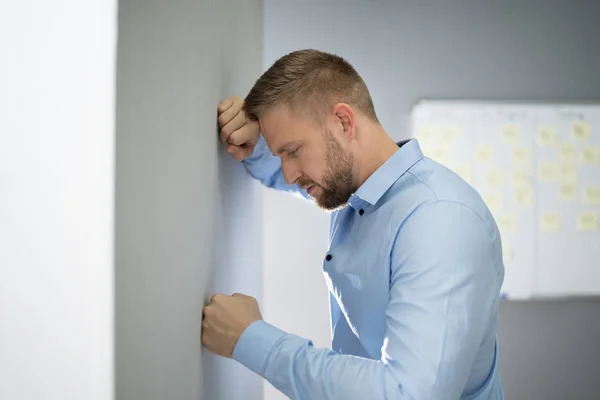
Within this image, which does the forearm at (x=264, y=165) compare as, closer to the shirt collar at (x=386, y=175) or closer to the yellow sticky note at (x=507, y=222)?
the shirt collar at (x=386, y=175)

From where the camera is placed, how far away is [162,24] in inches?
21.5

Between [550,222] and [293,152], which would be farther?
[550,222]

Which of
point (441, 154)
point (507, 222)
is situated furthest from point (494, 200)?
point (441, 154)

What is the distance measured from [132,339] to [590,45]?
299cm

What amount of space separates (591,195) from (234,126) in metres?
2.42

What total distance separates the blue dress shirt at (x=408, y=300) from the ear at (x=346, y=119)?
3.2 inches

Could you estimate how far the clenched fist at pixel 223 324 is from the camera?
2.73ft

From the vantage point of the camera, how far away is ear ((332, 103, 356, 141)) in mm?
967

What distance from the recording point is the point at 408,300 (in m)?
0.79

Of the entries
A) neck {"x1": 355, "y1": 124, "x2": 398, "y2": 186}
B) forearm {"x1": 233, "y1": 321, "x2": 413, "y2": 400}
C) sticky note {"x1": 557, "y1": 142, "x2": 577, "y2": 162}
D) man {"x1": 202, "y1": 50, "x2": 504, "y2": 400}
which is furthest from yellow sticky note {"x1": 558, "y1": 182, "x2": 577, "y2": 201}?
forearm {"x1": 233, "y1": 321, "x2": 413, "y2": 400}

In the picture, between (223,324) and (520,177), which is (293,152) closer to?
(223,324)

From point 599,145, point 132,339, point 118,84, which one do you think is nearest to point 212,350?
point 132,339

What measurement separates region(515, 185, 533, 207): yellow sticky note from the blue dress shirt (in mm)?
1945

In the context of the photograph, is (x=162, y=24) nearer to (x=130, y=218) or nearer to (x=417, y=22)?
(x=130, y=218)
